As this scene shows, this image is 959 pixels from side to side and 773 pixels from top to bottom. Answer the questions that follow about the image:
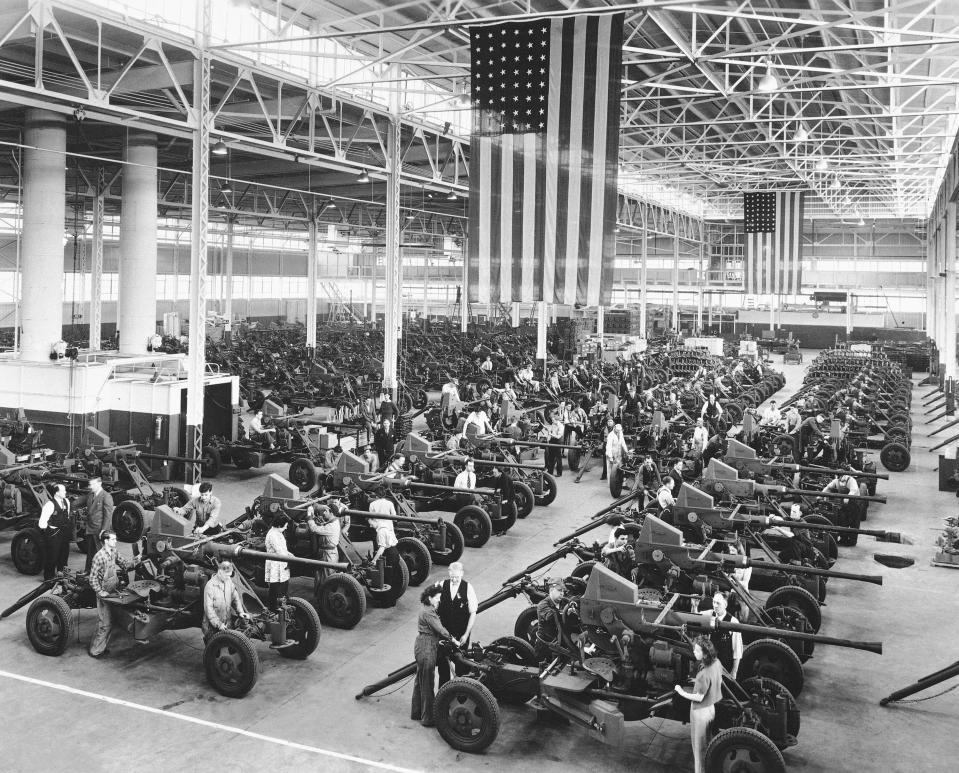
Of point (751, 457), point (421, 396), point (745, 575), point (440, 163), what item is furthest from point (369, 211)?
point (745, 575)

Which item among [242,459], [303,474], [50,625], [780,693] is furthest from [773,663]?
[242,459]

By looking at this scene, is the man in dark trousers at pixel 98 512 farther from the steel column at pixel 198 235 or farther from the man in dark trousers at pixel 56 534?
the steel column at pixel 198 235

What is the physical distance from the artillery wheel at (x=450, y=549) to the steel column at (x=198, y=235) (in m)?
5.94

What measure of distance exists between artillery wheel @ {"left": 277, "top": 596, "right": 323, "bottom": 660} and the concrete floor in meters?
0.17

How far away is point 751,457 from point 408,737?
893 centimetres

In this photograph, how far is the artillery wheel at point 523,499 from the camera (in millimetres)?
16641

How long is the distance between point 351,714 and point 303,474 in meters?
10.2

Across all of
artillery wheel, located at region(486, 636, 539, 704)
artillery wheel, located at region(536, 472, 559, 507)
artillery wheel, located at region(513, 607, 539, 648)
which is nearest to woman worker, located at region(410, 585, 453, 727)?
artillery wheel, located at region(486, 636, 539, 704)

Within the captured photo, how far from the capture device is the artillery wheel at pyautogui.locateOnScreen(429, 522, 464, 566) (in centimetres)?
1352

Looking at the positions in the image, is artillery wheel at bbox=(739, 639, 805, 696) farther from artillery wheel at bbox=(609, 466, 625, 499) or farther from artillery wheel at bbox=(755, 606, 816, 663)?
artillery wheel at bbox=(609, 466, 625, 499)

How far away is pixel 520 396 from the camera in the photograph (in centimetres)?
2689

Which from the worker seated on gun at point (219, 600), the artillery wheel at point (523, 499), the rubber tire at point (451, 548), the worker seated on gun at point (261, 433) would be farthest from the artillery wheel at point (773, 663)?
the worker seated on gun at point (261, 433)

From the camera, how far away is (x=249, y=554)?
10.0 meters

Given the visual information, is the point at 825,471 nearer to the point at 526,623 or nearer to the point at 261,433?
the point at 526,623
